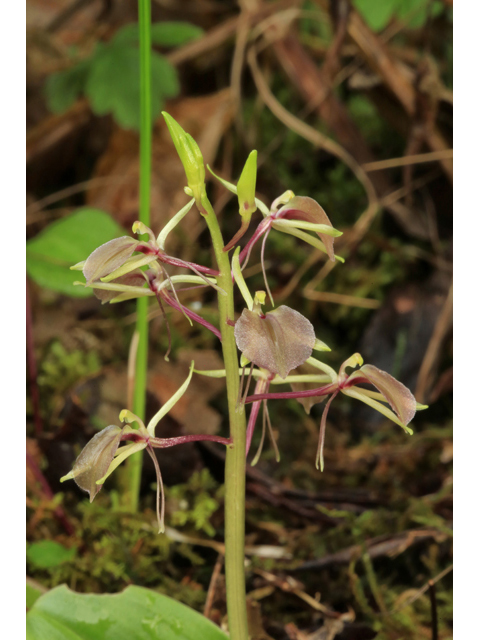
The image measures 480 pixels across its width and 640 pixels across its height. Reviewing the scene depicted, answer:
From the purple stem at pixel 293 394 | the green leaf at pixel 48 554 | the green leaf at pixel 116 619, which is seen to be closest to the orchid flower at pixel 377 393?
the purple stem at pixel 293 394

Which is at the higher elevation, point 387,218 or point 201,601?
point 387,218

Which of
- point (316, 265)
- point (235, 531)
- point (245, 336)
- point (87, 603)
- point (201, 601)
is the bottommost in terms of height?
point (201, 601)

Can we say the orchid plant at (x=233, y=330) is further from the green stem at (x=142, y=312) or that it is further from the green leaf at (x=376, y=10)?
the green leaf at (x=376, y=10)

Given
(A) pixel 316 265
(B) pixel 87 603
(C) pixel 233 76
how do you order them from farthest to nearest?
(C) pixel 233 76
(A) pixel 316 265
(B) pixel 87 603

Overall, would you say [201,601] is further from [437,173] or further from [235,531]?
[437,173]

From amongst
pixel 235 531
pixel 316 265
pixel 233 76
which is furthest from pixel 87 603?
pixel 233 76

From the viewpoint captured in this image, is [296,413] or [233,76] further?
[233,76]

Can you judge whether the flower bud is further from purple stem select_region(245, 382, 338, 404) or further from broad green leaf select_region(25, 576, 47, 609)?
broad green leaf select_region(25, 576, 47, 609)
